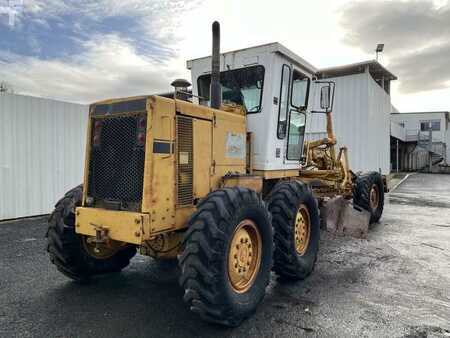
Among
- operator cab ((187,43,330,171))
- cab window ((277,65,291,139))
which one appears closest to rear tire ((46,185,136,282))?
operator cab ((187,43,330,171))

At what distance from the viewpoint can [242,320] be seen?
3.23m

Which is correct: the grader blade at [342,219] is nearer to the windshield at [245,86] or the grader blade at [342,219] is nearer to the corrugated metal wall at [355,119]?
the windshield at [245,86]

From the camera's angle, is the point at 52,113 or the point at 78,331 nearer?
the point at 78,331

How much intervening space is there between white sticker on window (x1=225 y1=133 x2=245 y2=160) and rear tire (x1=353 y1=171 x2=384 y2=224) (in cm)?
454

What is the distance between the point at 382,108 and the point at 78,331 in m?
21.4

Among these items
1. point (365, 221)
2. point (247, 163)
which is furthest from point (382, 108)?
point (247, 163)

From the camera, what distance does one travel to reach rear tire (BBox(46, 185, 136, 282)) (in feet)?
12.5

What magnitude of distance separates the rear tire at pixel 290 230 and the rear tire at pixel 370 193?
144 inches

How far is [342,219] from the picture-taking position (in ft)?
22.9

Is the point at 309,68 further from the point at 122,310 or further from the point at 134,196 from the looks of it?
the point at 122,310

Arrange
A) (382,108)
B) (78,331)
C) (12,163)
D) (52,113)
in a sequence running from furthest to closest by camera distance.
Result: (382,108), (52,113), (12,163), (78,331)

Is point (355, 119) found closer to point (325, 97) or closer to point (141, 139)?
point (325, 97)

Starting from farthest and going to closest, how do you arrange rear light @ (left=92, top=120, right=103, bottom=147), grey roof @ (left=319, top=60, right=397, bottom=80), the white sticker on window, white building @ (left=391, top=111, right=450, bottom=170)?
1. white building @ (left=391, top=111, right=450, bottom=170)
2. grey roof @ (left=319, top=60, right=397, bottom=80)
3. the white sticker on window
4. rear light @ (left=92, top=120, right=103, bottom=147)

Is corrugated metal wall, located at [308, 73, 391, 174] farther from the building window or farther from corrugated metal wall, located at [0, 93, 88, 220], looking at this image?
the building window
